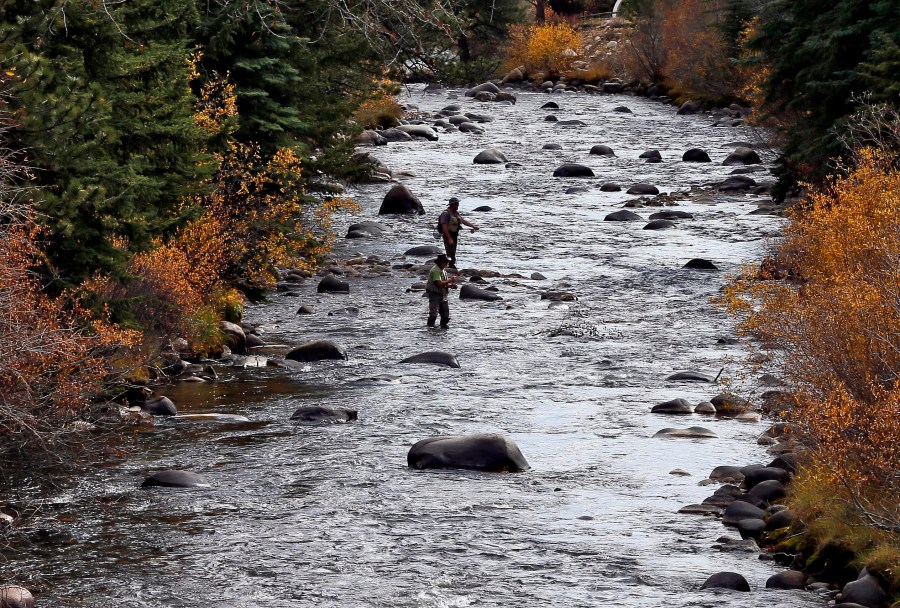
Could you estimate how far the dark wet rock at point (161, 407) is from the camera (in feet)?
52.7

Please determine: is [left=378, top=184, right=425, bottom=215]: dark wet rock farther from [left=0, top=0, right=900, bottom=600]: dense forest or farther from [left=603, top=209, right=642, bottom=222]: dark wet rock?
[left=603, top=209, right=642, bottom=222]: dark wet rock

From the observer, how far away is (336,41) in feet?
88.2

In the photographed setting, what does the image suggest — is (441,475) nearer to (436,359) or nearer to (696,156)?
(436,359)

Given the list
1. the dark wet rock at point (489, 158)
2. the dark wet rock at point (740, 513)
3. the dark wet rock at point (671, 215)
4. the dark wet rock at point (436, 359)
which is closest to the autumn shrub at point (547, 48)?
the dark wet rock at point (489, 158)

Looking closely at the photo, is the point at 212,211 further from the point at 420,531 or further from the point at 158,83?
the point at 420,531

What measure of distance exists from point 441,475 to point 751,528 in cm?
326

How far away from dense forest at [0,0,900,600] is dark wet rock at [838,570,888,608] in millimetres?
171

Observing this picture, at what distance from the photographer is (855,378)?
38.1ft

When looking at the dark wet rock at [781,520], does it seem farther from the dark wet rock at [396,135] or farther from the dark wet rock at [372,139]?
the dark wet rock at [396,135]

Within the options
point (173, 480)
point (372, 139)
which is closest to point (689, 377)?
point (173, 480)

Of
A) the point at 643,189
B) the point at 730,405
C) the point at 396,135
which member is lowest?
the point at 730,405

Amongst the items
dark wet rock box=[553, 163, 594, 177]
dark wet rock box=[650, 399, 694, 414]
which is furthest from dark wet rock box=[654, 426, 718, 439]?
dark wet rock box=[553, 163, 594, 177]

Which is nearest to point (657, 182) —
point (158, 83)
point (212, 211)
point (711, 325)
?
point (711, 325)

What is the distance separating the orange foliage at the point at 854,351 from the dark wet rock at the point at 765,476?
0.91 meters
